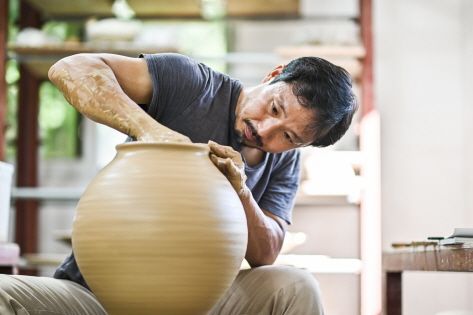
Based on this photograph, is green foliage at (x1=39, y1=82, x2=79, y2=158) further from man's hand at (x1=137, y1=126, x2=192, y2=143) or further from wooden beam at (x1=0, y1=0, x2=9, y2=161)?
man's hand at (x1=137, y1=126, x2=192, y2=143)

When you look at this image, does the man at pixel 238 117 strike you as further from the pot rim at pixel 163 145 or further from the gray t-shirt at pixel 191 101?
the pot rim at pixel 163 145

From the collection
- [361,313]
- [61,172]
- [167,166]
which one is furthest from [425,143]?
[167,166]

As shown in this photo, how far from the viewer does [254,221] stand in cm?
185

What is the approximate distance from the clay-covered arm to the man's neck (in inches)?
10.6

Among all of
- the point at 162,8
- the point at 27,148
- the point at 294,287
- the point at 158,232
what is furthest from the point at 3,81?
the point at 158,232

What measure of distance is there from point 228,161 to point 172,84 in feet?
1.28

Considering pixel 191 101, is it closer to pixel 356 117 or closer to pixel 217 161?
pixel 217 161

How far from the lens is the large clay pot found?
→ 1.42 m

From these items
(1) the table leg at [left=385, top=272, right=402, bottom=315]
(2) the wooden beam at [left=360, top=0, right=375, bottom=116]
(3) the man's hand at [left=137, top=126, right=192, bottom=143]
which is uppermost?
(2) the wooden beam at [left=360, top=0, right=375, bottom=116]

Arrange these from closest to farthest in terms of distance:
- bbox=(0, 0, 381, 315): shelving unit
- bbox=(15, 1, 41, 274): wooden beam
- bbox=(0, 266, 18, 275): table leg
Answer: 1. bbox=(0, 266, 18, 275): table leg
2. bbox=(0, 0, 381, 315): shelving unit
3. bbox=(15, 1, 41, 274): wooden beam

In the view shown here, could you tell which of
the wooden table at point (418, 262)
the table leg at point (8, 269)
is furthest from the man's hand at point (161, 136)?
the table leg at point (8, 269)

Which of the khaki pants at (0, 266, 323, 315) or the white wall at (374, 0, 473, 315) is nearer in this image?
the khaki pants at (0, 266, 323, 315)

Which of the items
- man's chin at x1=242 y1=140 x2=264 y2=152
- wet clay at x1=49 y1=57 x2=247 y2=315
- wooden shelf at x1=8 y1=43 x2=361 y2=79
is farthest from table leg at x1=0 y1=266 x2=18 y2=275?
wooden shelf at x1=8 y1=43 x2=361 y2=79

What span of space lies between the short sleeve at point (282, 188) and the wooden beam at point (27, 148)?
247 centimetres
